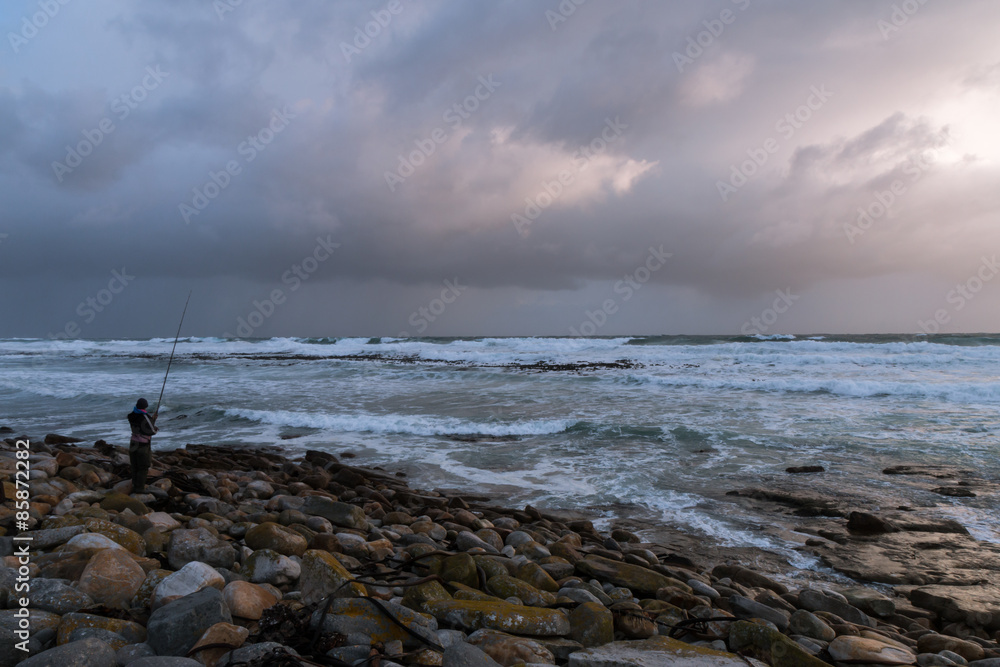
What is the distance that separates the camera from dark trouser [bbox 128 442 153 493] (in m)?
5.62

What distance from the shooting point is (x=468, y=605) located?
9.70 ft

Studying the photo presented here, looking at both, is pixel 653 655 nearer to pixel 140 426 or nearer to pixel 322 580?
pixel 322 580

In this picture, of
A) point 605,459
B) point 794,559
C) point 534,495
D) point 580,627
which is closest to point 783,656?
point 580,627

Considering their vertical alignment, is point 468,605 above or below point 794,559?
above

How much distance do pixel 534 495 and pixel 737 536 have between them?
280cm

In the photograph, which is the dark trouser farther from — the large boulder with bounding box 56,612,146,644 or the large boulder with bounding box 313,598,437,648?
the large boulder with bounding box 313,598,437,648

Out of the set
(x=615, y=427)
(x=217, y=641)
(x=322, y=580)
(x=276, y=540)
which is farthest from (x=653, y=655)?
(x=615, y=427)

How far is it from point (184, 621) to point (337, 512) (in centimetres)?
284

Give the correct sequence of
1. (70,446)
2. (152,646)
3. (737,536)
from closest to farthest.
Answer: (152,646) < (737,536) < (70,446)

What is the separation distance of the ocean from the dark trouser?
3.80 m

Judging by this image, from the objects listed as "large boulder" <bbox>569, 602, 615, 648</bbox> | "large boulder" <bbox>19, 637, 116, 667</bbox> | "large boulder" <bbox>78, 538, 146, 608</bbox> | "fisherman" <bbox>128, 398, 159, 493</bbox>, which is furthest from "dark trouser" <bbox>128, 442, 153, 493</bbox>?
"large boulder" <bbox>569, 602, 615, 648</bbox>

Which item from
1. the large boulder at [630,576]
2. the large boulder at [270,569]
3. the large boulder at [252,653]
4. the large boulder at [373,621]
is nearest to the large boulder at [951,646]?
the large boulder at [630,576]

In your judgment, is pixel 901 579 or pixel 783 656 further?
pixel 901 579

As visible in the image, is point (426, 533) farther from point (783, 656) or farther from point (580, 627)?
point (783, 656)
